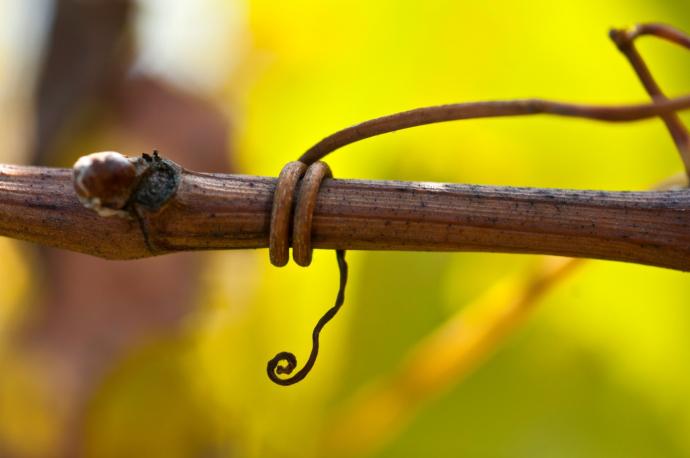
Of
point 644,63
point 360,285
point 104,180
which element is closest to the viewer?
point 104,180

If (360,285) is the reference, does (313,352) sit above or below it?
below

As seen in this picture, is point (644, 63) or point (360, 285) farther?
point (360, 285)

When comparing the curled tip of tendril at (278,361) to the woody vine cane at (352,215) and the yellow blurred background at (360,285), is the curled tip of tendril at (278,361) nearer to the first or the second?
the woody vine cane at (352,215)

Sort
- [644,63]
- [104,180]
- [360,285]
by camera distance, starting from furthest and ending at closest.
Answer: [360,285], [644,63], [104,180]

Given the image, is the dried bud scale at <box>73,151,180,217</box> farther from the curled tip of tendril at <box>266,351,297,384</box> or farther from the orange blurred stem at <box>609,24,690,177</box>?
the orange blurred stem at <box>609,24,690,177</box>

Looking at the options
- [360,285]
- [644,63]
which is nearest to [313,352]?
[644,63]

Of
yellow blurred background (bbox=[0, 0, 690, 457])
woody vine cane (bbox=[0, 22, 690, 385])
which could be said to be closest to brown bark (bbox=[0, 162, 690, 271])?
woody vine cane (bbox=[0, 22, 690, 385])

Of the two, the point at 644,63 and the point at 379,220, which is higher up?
the point at 644,63

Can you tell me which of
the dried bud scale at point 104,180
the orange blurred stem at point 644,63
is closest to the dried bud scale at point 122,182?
the dried bud scale at point 104,180

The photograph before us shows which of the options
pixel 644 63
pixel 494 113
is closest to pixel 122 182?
pixel 494 113

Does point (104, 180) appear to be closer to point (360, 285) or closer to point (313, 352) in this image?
point (313, 352)
